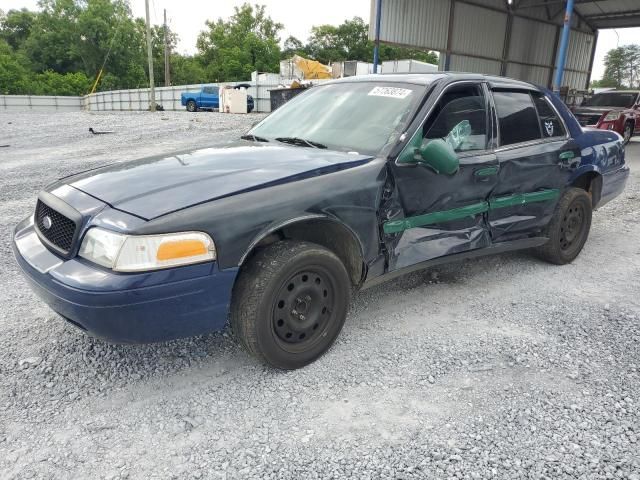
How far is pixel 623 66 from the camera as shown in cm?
8856

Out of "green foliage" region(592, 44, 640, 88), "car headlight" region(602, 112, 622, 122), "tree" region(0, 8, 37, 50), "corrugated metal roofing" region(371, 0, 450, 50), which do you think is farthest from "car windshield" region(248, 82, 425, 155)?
"green foliage" region(592, 44, 640, 88)

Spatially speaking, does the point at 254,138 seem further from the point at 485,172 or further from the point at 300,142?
the point at 485,172

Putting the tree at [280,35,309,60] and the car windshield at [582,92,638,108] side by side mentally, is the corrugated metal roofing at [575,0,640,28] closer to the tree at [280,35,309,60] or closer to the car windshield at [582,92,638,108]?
the car windshield at [582,92,638,108]

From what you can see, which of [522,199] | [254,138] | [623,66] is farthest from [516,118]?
[623,66]

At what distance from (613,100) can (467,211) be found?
43.6 feet

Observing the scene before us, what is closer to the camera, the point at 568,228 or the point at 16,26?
the point at 568,228

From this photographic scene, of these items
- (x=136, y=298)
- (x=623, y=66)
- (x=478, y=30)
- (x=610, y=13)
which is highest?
(x=623, y=66)

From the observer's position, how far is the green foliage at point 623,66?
285 ft

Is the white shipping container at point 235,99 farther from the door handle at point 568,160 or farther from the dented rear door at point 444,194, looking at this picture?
the dented rear door at point 444,194

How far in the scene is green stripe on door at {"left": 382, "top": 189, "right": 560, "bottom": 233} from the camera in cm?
303

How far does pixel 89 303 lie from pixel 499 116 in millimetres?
3042

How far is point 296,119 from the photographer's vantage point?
11.9 ft

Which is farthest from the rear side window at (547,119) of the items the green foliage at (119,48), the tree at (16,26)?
the tree at (16,26)

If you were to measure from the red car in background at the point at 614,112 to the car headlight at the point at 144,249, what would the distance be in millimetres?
13136
